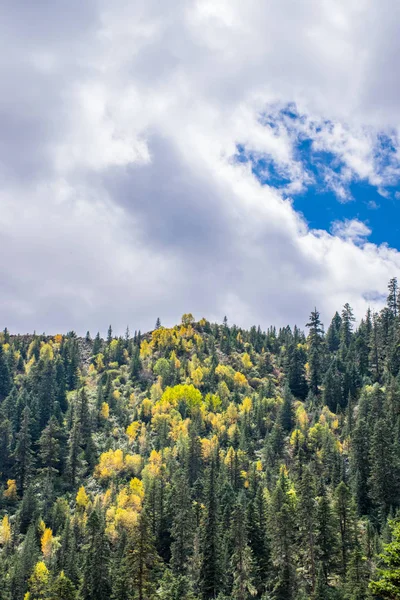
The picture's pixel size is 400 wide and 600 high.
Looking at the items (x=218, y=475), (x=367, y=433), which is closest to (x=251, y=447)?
(x=218, y=475)

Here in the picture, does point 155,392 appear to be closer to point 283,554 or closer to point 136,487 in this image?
point 136,487

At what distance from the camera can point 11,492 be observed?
116 meters

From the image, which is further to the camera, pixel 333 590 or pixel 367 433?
pixel 367 433

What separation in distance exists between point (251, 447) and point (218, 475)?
2731 cm

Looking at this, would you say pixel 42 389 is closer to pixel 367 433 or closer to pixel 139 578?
pixel 367 433

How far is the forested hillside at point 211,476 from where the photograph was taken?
6077 centimetres

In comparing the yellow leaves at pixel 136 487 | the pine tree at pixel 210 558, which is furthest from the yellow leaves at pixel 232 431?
the pine tree at pixel 210 558

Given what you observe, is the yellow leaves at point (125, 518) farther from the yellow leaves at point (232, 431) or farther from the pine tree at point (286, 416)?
the pine tree at point (286, 416)

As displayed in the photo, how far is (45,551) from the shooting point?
296ft

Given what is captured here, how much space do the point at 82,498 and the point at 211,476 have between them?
154 ft

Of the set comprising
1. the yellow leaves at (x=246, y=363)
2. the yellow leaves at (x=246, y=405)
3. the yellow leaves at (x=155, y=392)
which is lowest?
the yellow leaves at (x=246, y=405)

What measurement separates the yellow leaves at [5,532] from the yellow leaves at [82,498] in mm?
14211

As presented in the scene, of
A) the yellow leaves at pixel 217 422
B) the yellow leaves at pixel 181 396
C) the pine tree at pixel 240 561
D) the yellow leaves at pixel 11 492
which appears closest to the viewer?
the pine tree at pixel 240 561

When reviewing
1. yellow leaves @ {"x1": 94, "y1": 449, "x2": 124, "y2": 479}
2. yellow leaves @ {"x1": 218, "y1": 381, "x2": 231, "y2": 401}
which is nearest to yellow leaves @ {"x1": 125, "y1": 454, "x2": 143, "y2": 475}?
yellow leaves @ {"x1": 94, "y1": 449, "x2": 124, "y2": 479}
